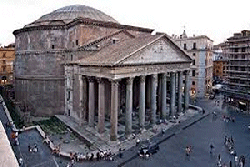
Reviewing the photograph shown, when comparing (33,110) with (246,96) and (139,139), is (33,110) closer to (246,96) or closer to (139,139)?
(139,139)

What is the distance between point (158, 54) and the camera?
22875 mm

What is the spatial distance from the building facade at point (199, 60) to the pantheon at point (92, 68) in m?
11.9

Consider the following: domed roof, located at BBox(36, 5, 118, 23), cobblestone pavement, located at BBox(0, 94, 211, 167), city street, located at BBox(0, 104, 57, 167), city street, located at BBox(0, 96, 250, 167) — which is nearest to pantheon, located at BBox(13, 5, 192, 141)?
domed roof, located at BBox(36, 5, 118, 23)

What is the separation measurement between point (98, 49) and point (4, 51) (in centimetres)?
3074

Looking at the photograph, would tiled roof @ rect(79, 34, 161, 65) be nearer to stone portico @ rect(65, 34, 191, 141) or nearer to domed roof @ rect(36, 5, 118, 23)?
stone portico @ rect(65, 34, 191, 141)

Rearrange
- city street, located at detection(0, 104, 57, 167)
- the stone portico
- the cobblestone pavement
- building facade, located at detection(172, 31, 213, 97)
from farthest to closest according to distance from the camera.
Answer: building facade, located at detection(172, 31, 213, 97) < the stone portico < the cobblestone pavement < city street, located at detection(0, 104, 57, 167)

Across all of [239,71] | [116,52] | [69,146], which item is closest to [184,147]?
[69,146]

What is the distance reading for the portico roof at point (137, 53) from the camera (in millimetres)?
19516

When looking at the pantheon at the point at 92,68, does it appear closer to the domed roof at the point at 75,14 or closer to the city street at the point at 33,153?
the domed roof at the point at 75,14

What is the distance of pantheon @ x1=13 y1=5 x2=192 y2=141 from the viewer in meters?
20.3

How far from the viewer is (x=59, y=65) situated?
89.9 feet

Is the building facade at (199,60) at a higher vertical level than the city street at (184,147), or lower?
higher

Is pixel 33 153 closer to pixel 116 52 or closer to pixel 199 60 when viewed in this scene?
pixel 116 52

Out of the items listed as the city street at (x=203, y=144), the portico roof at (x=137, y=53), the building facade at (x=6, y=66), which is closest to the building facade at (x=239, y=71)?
the city street at (x=203, y=144)
